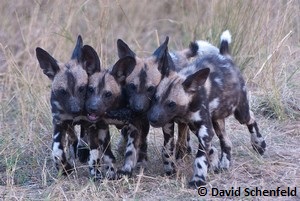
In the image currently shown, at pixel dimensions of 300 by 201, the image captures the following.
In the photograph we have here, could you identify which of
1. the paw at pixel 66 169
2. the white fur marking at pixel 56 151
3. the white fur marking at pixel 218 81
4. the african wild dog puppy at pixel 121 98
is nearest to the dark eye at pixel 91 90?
the african wild dog puppy at pixel 121 98

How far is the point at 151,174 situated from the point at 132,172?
21 cm

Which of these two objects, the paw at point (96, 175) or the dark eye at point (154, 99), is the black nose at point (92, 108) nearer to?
the dark eye at point (154, 99)

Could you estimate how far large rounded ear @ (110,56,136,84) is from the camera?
586 cm

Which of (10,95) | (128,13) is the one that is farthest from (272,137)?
(128,13)

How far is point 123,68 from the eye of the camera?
592cm

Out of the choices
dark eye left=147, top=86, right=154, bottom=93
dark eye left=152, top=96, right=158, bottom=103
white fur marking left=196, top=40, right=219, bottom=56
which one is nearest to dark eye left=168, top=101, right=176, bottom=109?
dark eye left=152, top=96, right=158, bottom=103

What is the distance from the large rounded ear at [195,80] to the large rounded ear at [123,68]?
469 millimetres

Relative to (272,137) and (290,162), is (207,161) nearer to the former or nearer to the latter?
(290,162)

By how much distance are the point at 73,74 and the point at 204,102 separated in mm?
1049

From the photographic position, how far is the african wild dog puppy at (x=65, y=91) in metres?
5.72

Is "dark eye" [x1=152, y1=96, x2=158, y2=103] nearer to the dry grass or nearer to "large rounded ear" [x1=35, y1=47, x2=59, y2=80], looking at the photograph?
the dry grass

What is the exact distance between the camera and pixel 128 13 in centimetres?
1150

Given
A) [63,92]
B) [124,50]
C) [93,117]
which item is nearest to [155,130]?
[124,50]

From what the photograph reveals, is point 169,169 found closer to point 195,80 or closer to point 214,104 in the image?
point 214,104
